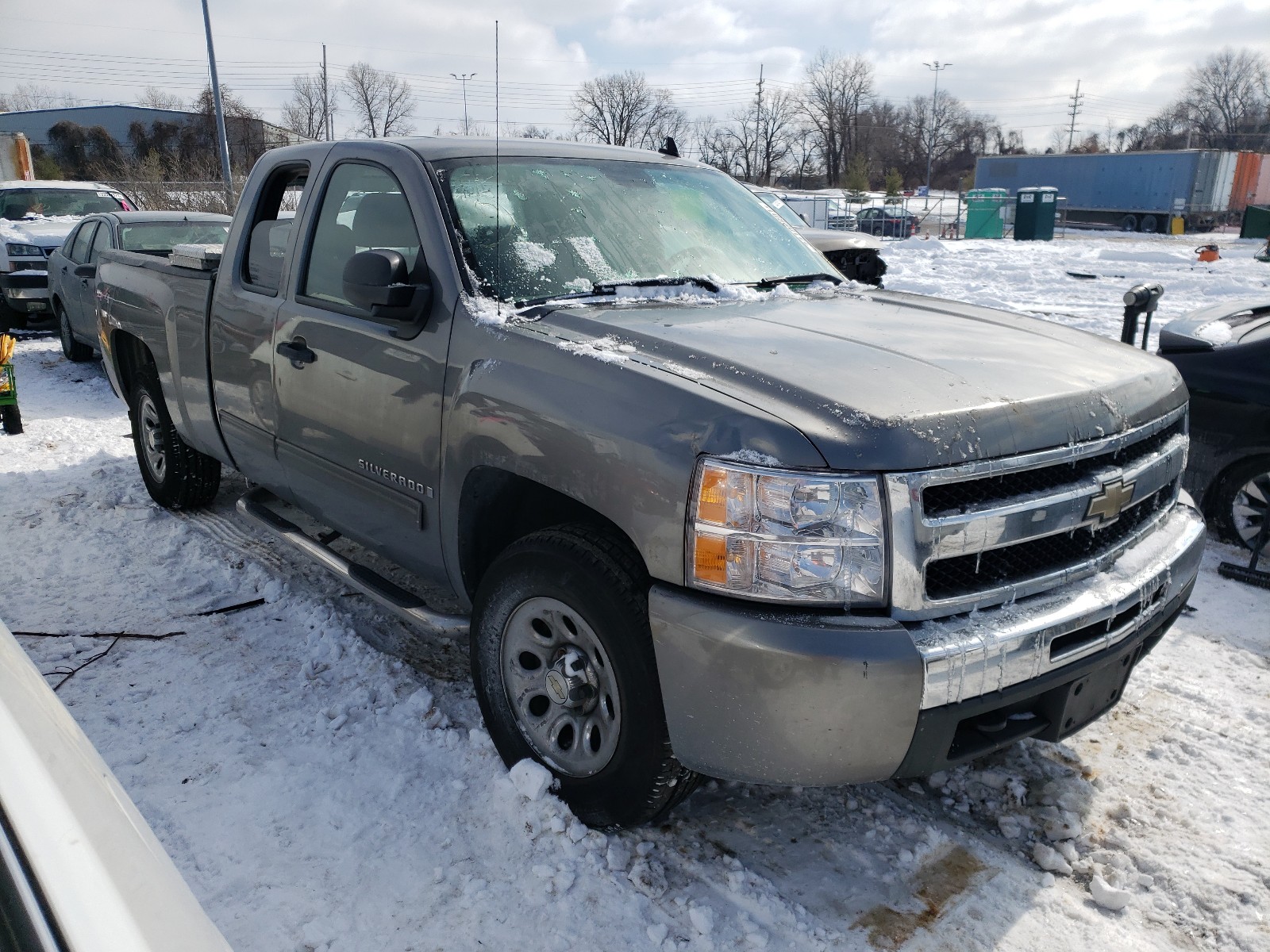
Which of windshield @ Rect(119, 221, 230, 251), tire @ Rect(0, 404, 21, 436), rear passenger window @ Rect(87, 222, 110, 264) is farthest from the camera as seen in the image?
rear passenger window @ Rect(87, 222, 110, 264)

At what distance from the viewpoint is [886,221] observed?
40.0 metres

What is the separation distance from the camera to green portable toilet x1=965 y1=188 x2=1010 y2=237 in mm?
36531

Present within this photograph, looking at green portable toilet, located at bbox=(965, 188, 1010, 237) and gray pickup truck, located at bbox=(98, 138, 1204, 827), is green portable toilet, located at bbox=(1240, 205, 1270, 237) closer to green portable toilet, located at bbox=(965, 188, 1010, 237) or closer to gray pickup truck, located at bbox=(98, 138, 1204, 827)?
green portable toilet, located at bbox=(965, 188, 1010, 237)

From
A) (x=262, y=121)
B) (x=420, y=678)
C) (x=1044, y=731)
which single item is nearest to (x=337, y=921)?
(x=420, y=678)

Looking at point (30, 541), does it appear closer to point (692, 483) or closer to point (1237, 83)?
point (692, 483)

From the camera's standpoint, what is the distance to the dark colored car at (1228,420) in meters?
4.75

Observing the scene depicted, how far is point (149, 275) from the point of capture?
4.95 meters

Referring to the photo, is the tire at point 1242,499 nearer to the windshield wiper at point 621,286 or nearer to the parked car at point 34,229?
the windshield wiper at point 621,286

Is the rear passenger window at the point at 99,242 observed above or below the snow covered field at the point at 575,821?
above

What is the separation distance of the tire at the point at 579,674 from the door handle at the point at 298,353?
50.0 inches

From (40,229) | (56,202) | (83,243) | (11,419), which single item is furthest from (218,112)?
(11,419)

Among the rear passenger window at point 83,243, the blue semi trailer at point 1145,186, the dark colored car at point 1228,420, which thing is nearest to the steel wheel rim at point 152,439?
the dark colored car at point 1228,420

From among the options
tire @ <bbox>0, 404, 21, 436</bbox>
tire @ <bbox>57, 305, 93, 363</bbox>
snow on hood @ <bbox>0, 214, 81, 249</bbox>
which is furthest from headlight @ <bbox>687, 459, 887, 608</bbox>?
snow on hood @ <bbox>0, 214, 81, 249</bbox>

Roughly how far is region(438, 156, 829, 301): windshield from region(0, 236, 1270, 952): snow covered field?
5.24 feet
